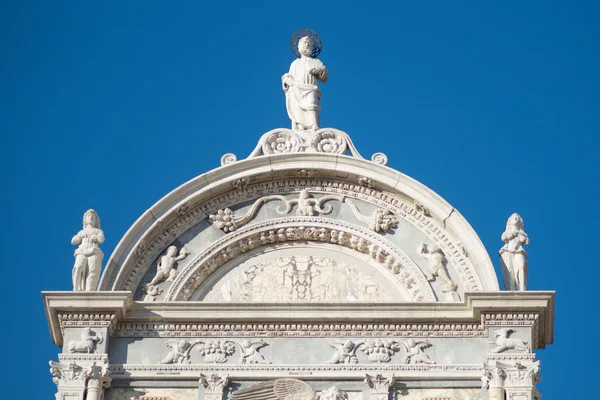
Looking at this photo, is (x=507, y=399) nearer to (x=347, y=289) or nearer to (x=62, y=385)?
(x=347, y=289)

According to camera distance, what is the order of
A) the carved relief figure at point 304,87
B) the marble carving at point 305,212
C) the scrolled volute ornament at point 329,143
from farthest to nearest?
the carved relief figure at point 304,87 < the scrolled volute ornament at point 329,143 < the marble carving at point 305,212

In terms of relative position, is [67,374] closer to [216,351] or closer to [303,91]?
[216,351]

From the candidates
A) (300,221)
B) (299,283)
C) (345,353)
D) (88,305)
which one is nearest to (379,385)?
(345,353)

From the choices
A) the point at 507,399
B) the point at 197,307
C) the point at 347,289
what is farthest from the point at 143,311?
the point at 507,399

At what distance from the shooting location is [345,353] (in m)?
30.1

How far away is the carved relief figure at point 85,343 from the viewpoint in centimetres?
3002

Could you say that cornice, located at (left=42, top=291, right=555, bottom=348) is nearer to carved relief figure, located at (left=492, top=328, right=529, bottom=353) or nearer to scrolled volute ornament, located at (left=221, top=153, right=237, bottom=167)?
carved relief figure, located at (left=492, top=328, right=529, bottom=353)

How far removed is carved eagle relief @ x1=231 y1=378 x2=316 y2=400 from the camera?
1174 inches

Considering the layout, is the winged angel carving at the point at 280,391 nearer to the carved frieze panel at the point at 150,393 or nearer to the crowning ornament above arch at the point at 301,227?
the carved frieze panel at the point at 150,393

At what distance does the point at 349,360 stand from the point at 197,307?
7.06 feet

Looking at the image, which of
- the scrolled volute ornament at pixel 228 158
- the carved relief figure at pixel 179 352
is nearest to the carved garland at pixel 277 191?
the scrolled volute ornament at pixel 228 158

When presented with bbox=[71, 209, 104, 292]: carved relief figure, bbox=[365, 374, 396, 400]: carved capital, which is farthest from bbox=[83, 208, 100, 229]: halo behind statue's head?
bbox=[365, 374, 396, 400]: carved capital

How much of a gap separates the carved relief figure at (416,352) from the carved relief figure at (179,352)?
9.15 ft

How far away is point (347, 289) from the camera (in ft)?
101
